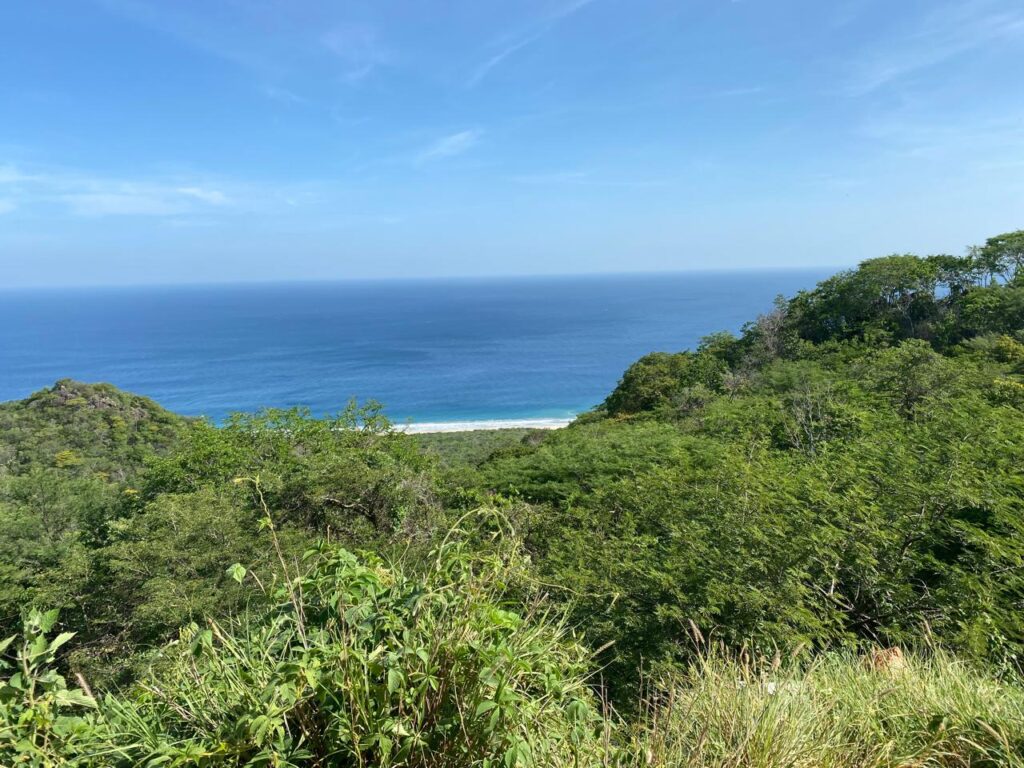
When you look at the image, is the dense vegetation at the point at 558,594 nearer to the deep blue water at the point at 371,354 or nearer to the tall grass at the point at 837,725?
the tall grass at the point at 837,725

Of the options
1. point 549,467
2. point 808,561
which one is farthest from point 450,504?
point 808,561

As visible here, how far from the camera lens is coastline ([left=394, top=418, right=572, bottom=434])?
170 ft

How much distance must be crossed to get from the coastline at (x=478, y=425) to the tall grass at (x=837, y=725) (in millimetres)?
47943

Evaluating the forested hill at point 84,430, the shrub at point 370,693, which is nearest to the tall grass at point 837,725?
the shrub at point 370,693

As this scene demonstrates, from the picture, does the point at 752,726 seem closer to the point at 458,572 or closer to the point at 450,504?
the point at 458,572

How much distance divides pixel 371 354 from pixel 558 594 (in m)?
89.4

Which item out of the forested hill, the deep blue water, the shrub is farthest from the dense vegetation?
the deep blue water

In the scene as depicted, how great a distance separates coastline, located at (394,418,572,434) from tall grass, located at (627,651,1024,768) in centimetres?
4794

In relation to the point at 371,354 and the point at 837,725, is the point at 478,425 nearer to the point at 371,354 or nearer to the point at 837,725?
the point at 371,354

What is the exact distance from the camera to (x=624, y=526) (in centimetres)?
912

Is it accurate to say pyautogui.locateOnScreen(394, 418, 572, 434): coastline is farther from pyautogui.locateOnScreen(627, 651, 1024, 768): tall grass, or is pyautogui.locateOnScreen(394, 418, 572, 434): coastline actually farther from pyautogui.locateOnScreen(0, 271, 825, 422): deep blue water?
pyautogui.locateOnScreen(627, 651, 1024, 768): tall grass

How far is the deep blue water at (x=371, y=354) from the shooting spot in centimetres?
6438

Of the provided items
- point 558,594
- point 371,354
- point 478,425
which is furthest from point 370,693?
point 371,354

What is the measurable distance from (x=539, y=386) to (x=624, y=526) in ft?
200
